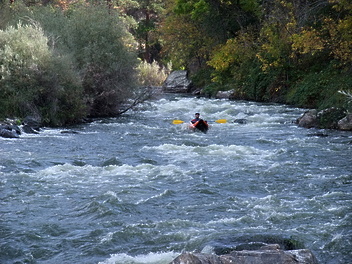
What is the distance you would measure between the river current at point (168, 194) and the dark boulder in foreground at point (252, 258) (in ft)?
2.66

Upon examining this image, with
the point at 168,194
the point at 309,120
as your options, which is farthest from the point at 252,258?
the point at 309,120

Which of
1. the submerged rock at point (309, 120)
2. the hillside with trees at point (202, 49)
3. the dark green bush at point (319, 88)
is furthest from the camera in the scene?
the dark green bush at point (319, 88)

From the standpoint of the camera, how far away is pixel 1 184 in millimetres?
11961

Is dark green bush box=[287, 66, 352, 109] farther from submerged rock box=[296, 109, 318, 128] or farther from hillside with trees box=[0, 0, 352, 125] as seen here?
submerged rock box=[296, 109, 318, 128]

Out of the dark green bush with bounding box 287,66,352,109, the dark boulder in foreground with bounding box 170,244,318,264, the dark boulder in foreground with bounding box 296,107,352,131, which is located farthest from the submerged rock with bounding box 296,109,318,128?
the dark boulder in foreground with bounding box 170,244,318,264

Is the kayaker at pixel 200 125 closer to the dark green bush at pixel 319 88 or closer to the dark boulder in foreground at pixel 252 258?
the dark green bush at pixel 319 88

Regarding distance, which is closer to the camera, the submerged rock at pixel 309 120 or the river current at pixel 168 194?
the river current at pixel 168 194

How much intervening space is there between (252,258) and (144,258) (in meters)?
1.69

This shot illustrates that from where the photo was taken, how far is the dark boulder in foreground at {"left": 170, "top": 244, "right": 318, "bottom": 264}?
657cm

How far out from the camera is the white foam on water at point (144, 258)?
7.68m

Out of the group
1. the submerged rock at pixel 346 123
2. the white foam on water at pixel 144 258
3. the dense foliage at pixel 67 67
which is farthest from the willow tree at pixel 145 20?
the white foam on water at pixel 144 258

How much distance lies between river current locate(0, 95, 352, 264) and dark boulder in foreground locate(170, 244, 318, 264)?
812 millimetres

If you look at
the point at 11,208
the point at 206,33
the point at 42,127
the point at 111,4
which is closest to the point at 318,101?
the point at 42,127

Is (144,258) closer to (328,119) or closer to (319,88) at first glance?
(328,119)
